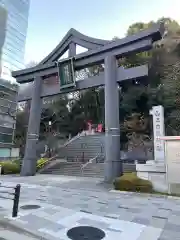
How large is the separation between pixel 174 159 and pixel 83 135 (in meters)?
19.7

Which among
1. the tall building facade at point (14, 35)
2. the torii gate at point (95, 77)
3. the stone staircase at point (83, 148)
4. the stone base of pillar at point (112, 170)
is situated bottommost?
the stone base of pillar at point (112, 170)

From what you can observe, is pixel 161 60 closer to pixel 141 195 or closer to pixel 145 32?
pixel 145 32

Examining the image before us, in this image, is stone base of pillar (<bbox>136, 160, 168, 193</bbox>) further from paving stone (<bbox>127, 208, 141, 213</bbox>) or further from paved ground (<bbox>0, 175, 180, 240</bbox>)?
paving stone (<bbox>127, 208, 141, 213</bbox>)

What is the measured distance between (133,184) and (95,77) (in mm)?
8808

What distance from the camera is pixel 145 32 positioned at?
43.8ft

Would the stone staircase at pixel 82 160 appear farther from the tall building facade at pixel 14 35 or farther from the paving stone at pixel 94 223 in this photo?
the tall building facade at pixel 14 35

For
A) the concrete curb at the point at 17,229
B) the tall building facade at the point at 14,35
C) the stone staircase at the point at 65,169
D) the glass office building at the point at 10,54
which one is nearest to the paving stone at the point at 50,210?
the concrete curb at the point at 17,229

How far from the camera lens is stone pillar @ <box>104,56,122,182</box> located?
13.2 meters

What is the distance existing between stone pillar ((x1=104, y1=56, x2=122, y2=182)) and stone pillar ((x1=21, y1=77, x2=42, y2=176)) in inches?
261

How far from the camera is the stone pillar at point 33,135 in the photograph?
55.8 feet

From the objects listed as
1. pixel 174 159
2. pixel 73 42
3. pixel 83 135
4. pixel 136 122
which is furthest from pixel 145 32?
pixel 83 135

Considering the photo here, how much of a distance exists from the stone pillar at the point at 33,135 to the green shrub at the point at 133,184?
9080 millimetres

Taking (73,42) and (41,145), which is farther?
(41,145)

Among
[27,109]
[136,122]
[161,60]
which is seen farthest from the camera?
[27,109]
